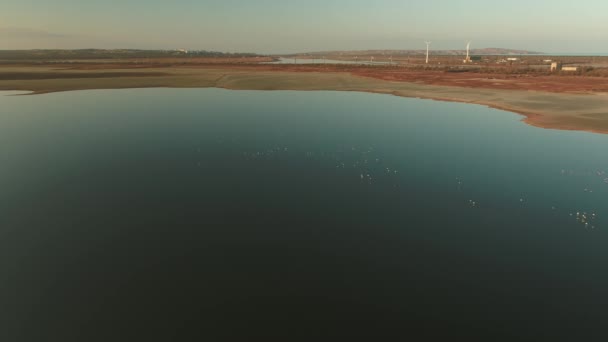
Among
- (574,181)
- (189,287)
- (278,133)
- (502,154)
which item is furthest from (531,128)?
(189,287)

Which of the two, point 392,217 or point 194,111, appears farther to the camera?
point 194,111

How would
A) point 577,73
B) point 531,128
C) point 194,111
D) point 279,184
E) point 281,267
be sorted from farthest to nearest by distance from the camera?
point 577,73 → point 194,111 → point 531,128 → point 279,184 → point 281,267

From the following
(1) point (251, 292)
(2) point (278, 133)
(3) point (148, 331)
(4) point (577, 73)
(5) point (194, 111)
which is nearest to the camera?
(3) point (148, 331)

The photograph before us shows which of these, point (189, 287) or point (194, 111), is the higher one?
point (194, 111)

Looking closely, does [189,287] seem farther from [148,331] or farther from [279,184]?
[279,184]

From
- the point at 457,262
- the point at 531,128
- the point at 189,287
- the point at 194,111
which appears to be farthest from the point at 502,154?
the point at 194,111

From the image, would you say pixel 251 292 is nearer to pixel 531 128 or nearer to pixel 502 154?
pixel 502 154
